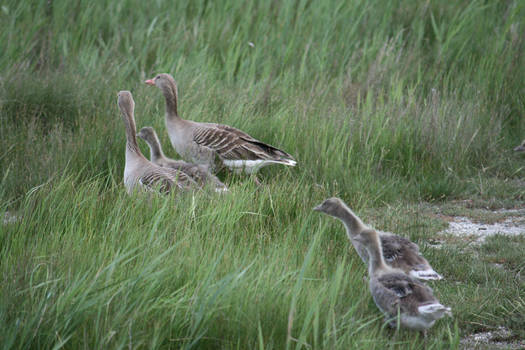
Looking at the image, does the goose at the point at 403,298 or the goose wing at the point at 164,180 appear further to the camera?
the goose wing at the point at 164,180

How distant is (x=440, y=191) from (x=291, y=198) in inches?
97.1

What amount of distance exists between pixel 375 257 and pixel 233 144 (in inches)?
114

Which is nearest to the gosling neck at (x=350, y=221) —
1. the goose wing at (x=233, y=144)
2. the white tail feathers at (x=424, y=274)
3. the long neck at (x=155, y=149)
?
the white tail feathers at (x=424, y=274)

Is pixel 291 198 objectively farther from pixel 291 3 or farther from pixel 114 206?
pixel 291 3

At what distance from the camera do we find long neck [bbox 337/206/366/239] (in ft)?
16.5

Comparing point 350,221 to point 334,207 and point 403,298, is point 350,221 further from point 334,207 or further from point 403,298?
point 403,298

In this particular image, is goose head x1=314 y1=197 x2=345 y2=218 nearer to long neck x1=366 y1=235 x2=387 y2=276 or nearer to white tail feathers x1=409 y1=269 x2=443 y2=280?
long neck x1=366 y1=235 x2=387 y2=276

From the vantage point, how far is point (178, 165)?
688cm

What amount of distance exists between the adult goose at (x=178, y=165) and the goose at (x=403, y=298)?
2.07 m

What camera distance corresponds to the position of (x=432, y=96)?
29.0ft

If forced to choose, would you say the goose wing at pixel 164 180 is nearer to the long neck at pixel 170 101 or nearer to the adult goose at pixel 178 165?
the adult goose at pixel 178 165

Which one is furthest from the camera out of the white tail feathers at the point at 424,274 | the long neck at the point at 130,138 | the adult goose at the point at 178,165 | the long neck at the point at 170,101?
the long neck at the point at 170,101

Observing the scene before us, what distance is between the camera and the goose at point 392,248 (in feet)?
15.9

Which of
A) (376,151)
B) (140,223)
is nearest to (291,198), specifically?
(140,223)
